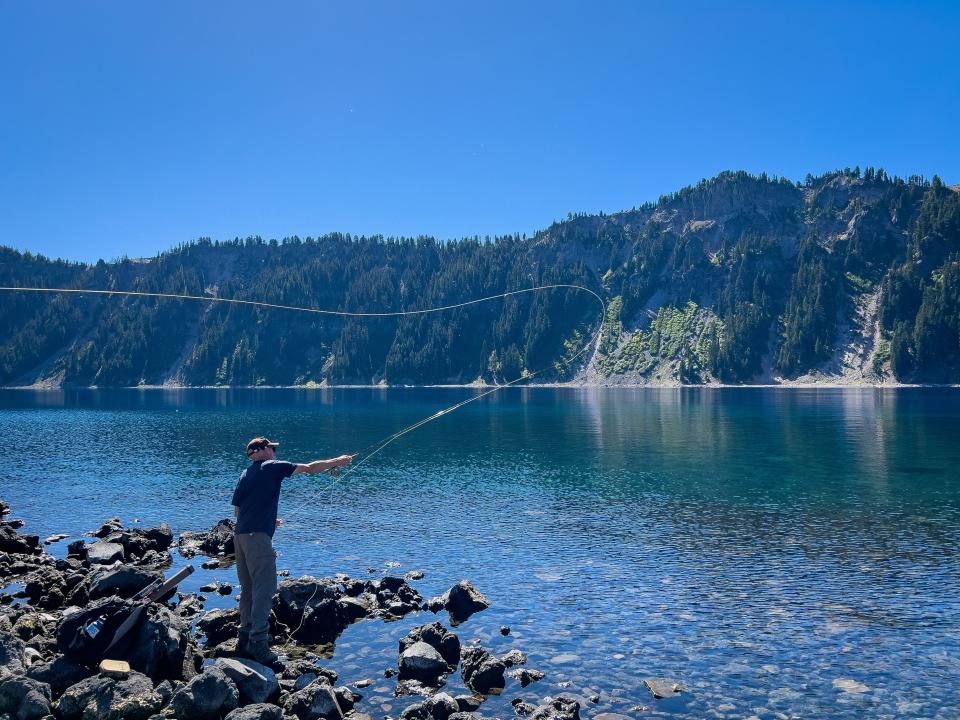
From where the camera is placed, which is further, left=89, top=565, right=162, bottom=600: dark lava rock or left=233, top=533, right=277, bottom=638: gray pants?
left=89, top=565, right=162, bottom=600: dark lava rock

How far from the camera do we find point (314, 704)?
14906 mm

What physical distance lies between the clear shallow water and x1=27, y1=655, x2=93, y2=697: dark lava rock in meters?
5.70

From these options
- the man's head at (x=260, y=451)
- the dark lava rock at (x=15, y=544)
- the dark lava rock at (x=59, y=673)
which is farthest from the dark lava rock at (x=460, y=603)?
the dark lava rock at (x=15, y=544)

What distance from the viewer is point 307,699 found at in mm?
15000

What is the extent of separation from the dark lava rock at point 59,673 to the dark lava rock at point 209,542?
1451 centimetres

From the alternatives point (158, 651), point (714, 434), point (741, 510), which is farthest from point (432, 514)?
point (714, 434)

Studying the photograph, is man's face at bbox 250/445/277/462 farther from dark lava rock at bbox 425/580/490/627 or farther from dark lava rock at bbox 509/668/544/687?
dark lava rock at bbox 425/580/490/627

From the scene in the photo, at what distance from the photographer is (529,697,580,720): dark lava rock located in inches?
590

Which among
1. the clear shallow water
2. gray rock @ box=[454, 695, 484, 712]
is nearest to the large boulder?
the clear shallow water

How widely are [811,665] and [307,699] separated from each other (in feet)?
38.6

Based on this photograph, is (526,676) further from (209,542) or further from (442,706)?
(209,542)

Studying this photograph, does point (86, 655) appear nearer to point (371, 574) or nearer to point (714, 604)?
point (371, 574)

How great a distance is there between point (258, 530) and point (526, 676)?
705cm

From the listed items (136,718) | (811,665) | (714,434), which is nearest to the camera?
(136,718)
